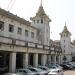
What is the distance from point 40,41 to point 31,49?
15030 millimetres

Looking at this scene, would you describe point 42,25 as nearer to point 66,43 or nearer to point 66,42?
point 66,42

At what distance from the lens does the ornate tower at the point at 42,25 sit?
4941 cm

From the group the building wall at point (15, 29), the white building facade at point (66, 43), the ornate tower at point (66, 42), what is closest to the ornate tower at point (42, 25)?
the building wall at point (15, 29)

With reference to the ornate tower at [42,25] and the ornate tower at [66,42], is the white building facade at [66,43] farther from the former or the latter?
the ornate tower at [42,25]

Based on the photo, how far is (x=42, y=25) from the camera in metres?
49.7

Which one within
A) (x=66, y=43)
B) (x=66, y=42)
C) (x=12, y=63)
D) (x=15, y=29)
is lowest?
(x=12, y=63)

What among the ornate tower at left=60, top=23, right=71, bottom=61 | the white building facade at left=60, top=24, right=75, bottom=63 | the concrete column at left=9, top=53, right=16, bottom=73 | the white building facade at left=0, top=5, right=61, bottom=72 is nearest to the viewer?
the concrete column at left=9, top=53, right=16, bottom=73

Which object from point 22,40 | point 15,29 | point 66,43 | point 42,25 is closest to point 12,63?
point 22,40

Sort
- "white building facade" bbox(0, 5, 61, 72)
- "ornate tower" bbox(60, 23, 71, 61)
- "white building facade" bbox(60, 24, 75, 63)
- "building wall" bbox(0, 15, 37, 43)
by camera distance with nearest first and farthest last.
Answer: "white building facade" bbox(0, 5, 61, 72), "building wall" bbox(0, 15, 37, 43), "white building facade" bbox(60, 24, 75, 63), "ornate tower" bbox(60, 23, 71, 61)

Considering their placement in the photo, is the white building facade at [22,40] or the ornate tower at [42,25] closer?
the white building facade at [22,40]

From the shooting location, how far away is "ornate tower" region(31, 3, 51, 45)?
49.4m

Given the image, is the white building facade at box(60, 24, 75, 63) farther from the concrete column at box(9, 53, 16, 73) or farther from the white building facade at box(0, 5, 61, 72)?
the concrete column at box(9, 53, 16, 73)

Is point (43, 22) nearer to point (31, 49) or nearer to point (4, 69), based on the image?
point (31, 49)

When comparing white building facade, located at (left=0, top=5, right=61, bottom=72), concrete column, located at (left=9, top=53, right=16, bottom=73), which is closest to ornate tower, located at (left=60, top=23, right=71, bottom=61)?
white building facade, located at (left=0, top=5, right=61, bottom=72)
